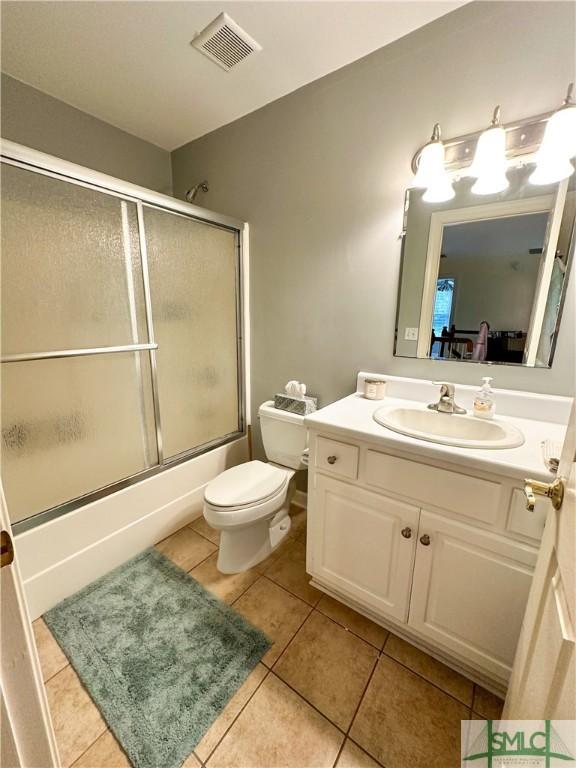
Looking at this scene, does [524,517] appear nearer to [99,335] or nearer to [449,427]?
[449,427]

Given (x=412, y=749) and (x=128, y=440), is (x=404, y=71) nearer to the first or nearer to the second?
(x=128, y=440)

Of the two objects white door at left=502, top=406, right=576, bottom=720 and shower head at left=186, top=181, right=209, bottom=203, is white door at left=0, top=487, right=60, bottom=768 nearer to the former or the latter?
white door at left=502, top=406, right=576, bottom=720

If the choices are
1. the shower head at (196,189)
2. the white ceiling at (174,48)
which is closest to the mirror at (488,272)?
the white ceiling at (174,48)

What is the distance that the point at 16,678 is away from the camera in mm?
511

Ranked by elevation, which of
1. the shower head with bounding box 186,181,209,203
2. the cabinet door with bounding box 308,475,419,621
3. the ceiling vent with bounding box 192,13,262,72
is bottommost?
the cabinet door with bounding box 308,475,419,621

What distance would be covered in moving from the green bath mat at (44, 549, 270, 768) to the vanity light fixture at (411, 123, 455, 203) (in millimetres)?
1899

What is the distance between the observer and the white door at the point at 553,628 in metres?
0.47

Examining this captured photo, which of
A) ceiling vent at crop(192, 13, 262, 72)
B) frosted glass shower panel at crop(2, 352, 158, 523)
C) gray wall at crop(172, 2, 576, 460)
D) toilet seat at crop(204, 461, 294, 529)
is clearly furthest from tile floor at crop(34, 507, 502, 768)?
ceiling vent at crop(192, 13, 262, 72)

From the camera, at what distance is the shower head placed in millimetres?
2021

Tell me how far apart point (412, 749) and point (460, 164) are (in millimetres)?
1991

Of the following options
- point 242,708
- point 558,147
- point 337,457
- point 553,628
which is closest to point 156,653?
point 242,708

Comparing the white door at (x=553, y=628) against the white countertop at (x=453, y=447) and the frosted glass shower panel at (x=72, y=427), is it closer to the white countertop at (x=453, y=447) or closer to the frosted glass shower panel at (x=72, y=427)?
the white countertop at (x=453, y=447)

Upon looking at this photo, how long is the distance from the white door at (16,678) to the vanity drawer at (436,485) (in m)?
0.93

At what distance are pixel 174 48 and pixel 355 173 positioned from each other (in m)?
0.93
